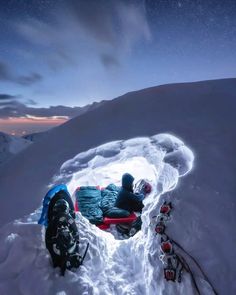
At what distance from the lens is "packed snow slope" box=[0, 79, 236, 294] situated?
2324 mm

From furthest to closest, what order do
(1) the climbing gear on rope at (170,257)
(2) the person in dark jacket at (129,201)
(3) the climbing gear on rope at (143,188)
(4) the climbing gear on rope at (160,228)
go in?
(3) the climbing gear on rope at (143,188) < (2) the person in dark jacket at (129,201) < (4) the climbing gear on rope at (160,228) < (1) the climbing gear on rope at (170,257)

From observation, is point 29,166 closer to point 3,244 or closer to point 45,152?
point 45,152

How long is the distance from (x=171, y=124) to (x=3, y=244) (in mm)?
2604

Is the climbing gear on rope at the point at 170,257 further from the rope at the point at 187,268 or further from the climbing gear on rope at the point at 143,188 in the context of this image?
the climbing gear on rope at the point at 143,188

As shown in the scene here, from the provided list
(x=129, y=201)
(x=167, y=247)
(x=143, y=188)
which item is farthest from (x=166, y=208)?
(x=143, y=188)

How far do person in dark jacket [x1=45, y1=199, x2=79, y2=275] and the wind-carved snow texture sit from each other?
3.7 inches

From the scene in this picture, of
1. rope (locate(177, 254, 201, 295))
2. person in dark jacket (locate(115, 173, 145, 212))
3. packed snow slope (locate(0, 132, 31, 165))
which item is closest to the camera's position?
rope (locate(177, 254, 201, 295))

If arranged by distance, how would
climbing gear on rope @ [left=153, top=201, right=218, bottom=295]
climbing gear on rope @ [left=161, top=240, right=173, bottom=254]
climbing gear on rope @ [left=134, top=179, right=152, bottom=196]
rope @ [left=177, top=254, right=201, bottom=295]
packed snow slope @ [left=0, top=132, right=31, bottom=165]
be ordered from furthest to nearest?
packed snow slope @ [left=0, top=132, right=31, bottom=165], climbing gear on rope @ [left=134, top=179, right=152, bottom=196], climbing gear on rope @ [left=161, top=240, right=173, bottom=254], climbing gear on rope @ [left=153, top=201, right=218, bottom=295], rope @ [left=177, top=254, right=201, bottom=295]

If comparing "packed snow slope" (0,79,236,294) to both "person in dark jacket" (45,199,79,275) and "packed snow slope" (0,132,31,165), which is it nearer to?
"person in dark jacket" (45,199,79,275)

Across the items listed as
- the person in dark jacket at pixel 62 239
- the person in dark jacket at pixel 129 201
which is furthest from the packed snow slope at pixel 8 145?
the person in dark jacket at pixel 62 239

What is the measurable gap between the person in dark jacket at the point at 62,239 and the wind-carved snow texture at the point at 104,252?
93 millimetres

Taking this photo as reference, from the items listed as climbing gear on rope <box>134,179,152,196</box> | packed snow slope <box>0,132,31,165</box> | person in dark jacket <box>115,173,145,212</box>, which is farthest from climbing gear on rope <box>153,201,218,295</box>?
packed snow slope <box>0,132,31,165</box>

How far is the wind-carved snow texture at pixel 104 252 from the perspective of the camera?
2225mm

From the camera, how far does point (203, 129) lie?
3.18m
